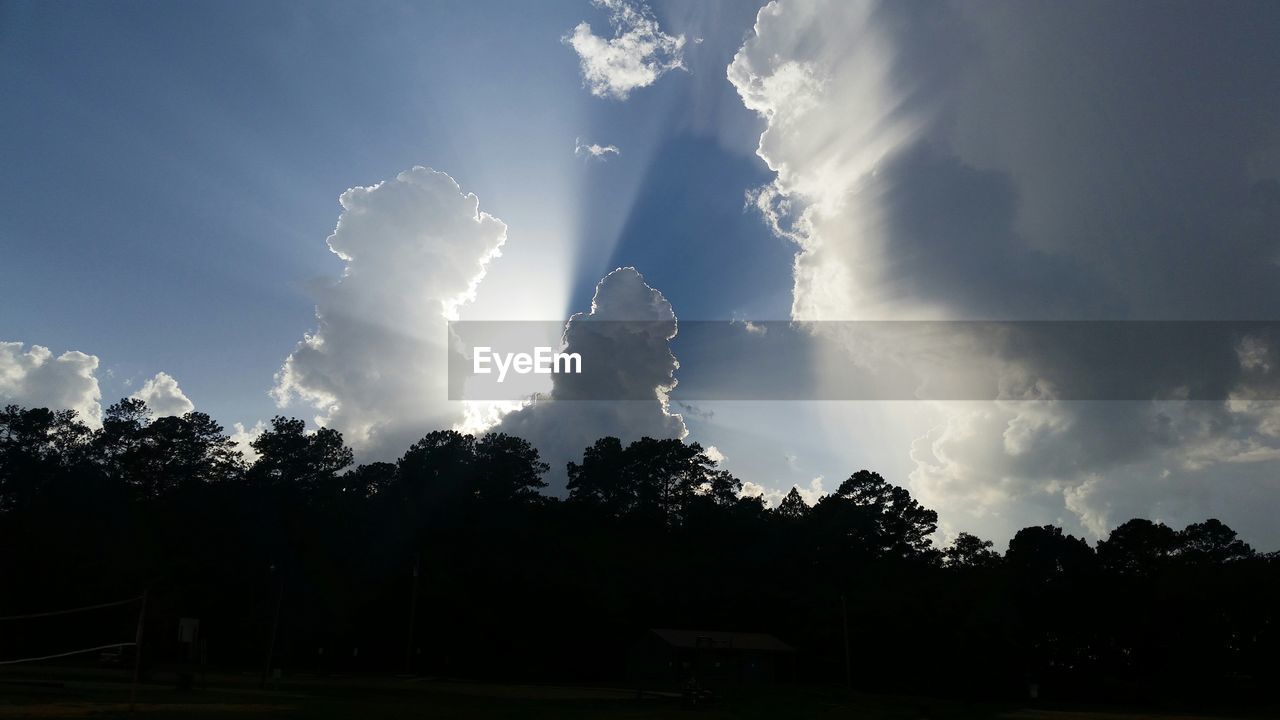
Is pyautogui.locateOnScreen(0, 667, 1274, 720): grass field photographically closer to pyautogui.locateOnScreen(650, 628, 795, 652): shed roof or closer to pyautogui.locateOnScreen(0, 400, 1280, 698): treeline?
pyautogui.locateOnScreen(650, 628, 795, 652): shed roof

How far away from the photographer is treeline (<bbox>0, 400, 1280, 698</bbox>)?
7769cm

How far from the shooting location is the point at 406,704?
36.7 m

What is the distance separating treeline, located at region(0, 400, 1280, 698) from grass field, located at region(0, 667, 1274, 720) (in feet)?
69.3

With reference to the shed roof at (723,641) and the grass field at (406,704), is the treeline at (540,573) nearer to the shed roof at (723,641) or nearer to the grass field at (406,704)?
the shed roof at (723,641)

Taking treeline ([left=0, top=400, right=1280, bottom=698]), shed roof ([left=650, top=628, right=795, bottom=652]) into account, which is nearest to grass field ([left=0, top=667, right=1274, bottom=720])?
shed roof ([left=650, top=628, right=795, bottom=652])

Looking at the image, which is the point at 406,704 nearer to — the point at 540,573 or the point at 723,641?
the point at 723,641

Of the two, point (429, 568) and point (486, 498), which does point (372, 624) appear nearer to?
point (429, 568)

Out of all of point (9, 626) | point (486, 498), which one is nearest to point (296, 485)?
point (486, 498)

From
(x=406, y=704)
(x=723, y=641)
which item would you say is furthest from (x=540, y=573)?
(x=406, y=704)

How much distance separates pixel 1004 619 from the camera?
79.9 meters

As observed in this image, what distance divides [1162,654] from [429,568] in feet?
240

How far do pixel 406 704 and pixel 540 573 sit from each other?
154ft

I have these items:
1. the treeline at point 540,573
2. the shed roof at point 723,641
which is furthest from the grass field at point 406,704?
the treeline at point 540,573

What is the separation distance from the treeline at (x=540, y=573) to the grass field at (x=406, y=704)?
69.3 ft
